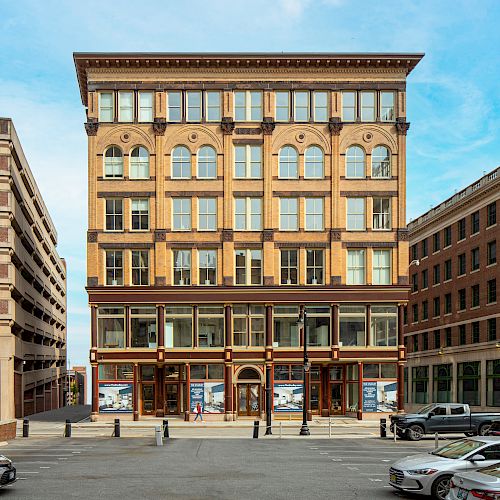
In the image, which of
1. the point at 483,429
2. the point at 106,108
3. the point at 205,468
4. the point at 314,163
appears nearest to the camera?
the point at 205,468

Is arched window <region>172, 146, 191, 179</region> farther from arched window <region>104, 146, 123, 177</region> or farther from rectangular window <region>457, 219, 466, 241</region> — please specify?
rectangular window <region>457, 219, 466, 241</region>

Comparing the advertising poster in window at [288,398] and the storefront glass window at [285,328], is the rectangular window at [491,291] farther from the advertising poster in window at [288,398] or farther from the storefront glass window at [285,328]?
the advertising poster in window at [288,398]

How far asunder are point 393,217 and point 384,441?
2221 cm

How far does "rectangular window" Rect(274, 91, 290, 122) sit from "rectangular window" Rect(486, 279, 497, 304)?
25.6 m

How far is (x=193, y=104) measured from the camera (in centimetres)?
5903

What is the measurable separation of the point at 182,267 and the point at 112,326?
6.64m

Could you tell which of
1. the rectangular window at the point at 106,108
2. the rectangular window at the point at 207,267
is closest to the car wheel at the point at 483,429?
the rectangular window at the point at 207,267

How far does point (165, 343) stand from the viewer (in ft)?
188

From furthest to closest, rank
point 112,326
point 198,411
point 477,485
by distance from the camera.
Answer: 1. point 112,326
2. point 198,411
3. point 477,485

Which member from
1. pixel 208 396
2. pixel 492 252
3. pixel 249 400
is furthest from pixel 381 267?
pixel 492 252

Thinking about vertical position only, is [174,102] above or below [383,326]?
above

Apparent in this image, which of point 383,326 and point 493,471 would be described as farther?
point 383,326

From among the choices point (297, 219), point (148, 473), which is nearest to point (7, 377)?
point (297, 219)

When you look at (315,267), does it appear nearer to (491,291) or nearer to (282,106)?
(282,106)
